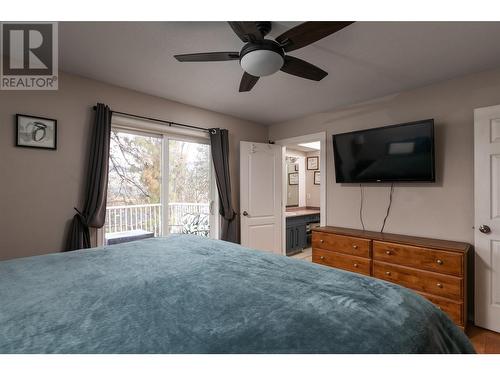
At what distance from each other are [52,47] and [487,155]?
12.9 feet

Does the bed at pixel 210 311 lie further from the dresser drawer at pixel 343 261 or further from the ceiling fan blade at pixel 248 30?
the dresser drawer at pixel 343 261

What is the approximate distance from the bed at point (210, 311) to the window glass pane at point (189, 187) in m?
1.97

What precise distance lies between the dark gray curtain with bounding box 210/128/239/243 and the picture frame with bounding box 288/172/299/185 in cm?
257

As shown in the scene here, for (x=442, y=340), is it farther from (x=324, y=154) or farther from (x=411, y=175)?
(x=324, y=154)

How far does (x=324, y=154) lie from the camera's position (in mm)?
3746

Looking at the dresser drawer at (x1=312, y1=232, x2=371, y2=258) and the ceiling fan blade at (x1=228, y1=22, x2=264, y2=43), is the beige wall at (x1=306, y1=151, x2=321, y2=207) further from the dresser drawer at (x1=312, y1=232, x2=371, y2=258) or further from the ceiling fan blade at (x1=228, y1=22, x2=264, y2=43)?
the ceiling fan blade at (x1=228, y1=22, x2=264, y2=43)

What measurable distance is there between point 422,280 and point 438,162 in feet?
4.20

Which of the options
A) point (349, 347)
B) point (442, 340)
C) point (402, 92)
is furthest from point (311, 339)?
point (402, 92)

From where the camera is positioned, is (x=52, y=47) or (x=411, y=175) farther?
(x=411, y=175)

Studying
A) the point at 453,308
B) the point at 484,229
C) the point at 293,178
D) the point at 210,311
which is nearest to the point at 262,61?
the point at 210,311

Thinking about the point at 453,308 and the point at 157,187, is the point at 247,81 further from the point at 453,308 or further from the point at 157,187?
the point at 453,308

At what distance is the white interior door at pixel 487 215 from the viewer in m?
2.35

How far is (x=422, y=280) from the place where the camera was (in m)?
2.48

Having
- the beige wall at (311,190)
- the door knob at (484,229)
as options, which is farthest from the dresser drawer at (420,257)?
the beige wall at (311,190)
